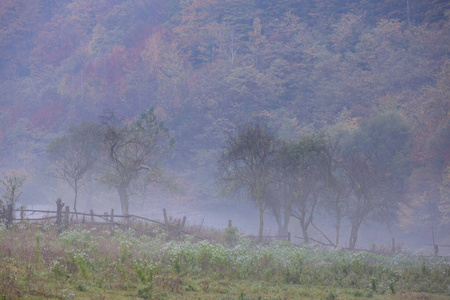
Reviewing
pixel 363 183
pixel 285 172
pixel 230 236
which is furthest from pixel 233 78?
pixel 230 236

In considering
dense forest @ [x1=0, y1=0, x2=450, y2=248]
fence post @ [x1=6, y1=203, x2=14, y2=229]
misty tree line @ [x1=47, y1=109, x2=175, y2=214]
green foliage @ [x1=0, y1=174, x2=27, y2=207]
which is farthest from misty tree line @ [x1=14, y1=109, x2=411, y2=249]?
dense forest @ [x1=0, y1=0, x2=450, y2=248]

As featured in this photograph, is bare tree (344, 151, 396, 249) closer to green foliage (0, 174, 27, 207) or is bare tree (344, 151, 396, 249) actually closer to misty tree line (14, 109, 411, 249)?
misty tree line (14, 109, 411, 249)

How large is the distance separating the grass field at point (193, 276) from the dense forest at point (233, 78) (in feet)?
112

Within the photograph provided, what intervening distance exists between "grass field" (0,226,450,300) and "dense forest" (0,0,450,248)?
34000 millimetres

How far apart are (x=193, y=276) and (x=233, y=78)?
71021 millimetres

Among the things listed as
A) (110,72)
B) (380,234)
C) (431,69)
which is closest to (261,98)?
(431,69)

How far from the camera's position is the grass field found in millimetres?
9312

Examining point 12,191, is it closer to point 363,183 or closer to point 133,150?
point 133,150

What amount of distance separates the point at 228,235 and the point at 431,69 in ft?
178

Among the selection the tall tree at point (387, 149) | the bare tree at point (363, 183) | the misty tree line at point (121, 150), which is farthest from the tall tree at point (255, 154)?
the tall tree at point (387, 149)

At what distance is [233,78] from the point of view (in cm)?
8056

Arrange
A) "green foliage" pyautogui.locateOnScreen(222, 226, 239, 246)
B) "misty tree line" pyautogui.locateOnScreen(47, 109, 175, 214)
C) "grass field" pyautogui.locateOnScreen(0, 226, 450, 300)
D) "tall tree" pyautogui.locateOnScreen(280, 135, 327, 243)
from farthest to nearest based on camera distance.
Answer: "tall tree" pyautogui.locateOnScreen(280, 135, 327, 243) → "misty tree line" pyautogui.locateOnScreen(47, 109, 175, 214) → "green foliage" pyautogui.locateOnScreen(222, 226, 239, 246) → "grass field" pyautogui.locateOnScreen(0, 226, 450, 300)

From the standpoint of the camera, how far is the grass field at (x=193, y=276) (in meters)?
9.31

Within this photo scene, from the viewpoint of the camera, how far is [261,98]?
8156 cm
